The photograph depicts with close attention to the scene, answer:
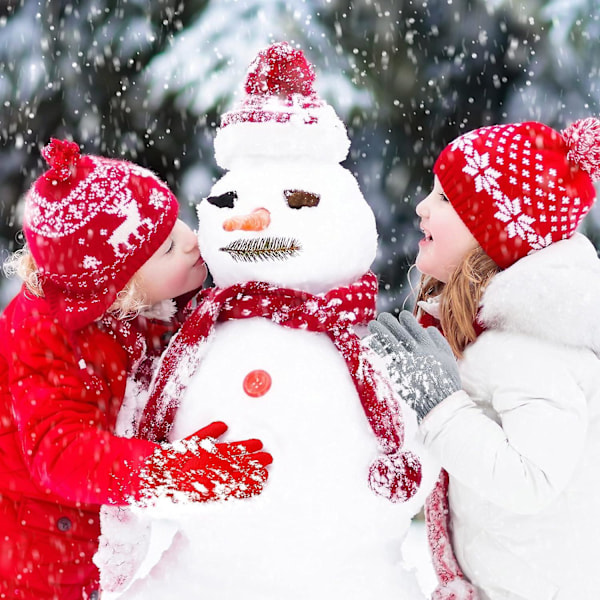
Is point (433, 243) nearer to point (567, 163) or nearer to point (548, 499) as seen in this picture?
point (567, 163)

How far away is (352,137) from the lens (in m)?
3.05

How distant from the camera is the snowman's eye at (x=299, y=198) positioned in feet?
5.14

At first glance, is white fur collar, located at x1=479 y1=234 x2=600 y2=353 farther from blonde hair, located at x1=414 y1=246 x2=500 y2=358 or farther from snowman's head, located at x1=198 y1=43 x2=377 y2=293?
snowman's head, located at x1=198 y1=43 x2=377 y2=293

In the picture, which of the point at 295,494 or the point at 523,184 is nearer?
the point at 295,494

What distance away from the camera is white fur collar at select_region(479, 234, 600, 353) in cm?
147

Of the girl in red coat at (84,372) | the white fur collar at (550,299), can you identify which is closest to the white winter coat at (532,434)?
the white fur collar at (550,299)

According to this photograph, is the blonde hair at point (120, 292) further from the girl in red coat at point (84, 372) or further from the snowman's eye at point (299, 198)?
the snowman's eye at point (299, 198)

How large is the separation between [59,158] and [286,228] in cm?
50

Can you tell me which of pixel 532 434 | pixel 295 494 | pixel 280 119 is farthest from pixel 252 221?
pixel 532 434

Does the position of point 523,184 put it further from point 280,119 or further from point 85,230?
point 85,230

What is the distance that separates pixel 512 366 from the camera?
4.90 ft

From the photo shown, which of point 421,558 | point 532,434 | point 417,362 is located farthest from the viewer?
point 421,558

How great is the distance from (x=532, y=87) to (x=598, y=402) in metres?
1.76

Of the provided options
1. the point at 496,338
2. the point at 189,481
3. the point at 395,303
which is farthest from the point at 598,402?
the point at 395,303
